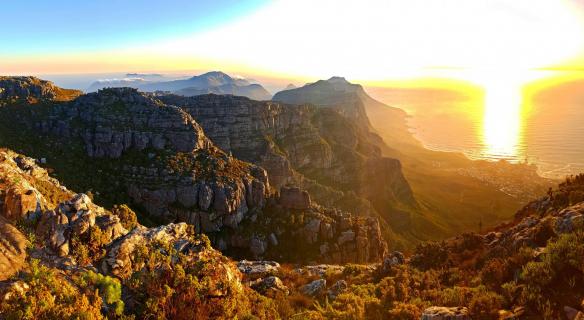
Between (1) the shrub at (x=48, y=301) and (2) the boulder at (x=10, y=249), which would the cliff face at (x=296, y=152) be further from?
(1) the shrub at (x=48, y=301)

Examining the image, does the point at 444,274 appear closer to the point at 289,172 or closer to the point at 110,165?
the point at 110,165

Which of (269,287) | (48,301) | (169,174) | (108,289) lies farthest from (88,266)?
(169,174)

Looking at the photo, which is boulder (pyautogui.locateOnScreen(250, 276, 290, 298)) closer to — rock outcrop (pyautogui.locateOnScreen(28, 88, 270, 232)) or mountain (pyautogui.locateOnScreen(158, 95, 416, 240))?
rock outcrop (pyautogui.locateOnScreen(28, 88, 270, 232))

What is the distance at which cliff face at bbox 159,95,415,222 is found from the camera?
14762cm

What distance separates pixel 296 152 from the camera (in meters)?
175

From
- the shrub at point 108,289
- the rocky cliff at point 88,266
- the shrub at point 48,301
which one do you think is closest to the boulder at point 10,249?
the rocky cliff at point 88,266

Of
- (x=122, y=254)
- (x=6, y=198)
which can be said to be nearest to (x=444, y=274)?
(x=122, y=254)

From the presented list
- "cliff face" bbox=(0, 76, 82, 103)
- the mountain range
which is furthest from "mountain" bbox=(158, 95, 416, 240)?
"cliff face" bbox=(0, 76, 82, 103)

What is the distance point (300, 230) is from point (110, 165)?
50.0 m

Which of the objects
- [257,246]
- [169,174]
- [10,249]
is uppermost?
[10,249]

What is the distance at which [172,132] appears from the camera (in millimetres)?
97562

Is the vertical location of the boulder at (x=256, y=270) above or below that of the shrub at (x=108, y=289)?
below

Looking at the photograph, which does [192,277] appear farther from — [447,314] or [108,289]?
[447,314]

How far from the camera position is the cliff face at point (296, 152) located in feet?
484
